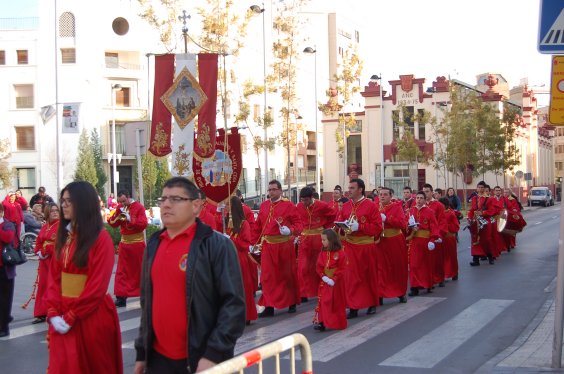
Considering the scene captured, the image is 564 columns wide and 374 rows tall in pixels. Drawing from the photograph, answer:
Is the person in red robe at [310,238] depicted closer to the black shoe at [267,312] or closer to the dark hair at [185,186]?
the black shoe at [267,312]

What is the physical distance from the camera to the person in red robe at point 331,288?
11.3 metres

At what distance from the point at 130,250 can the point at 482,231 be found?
31.8 ft

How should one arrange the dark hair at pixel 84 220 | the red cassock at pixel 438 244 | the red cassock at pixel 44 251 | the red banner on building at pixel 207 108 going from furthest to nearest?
the red cassock at pixel 438 244 → the red banner on building at pixel 207 108 → the red cassock at pixel 44 251 → the dark hair at pixel 84 220

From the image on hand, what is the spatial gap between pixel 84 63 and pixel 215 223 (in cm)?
4127

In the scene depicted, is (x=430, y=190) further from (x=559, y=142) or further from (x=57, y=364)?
(x=559, y=142)

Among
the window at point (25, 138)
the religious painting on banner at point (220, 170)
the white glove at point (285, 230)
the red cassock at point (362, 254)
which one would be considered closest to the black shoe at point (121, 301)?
the religious painting on banner at point (220, 170)

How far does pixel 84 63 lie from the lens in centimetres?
5197

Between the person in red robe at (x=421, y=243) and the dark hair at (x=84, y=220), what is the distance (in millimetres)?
10096

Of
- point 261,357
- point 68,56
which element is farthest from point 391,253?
point 68,56

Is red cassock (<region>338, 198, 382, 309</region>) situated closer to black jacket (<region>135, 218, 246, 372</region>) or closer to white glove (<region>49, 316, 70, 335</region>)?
white glove (<region>49, 316, 70, 335</region>)

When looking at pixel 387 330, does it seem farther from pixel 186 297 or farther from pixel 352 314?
pixel 186 297

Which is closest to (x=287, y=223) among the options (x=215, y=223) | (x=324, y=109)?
(x=215, y=223)

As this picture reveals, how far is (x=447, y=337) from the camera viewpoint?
10672mm

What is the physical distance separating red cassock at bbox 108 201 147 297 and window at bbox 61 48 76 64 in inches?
1578
